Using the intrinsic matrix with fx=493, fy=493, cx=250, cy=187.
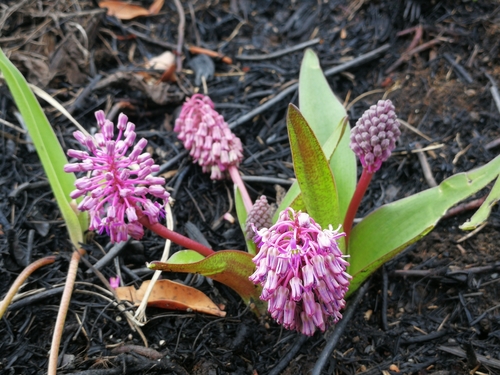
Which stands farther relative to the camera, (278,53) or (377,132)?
(278,53)

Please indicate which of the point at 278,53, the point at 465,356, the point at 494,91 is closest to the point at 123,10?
the point at 278,53

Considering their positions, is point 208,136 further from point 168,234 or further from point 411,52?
point 411,52

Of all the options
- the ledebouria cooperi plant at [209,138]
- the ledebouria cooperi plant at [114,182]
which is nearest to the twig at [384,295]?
the ledebouria cooperi plant at [209,138]

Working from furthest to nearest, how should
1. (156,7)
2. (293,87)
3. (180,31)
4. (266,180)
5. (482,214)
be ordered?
1. (156,7)
2. (180,31)
3. (293,87)
4. (266,180)
5. (482,214)

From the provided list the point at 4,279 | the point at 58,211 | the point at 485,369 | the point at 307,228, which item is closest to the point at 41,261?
the point at 4,279

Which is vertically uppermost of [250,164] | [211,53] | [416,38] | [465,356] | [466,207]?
[211,53]

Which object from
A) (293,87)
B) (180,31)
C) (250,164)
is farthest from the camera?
(180,31)

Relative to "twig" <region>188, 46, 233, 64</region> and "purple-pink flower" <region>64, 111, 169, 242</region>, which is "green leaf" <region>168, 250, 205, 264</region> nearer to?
"purple-pink flower" <region>64, 111, 169, 242</region>
